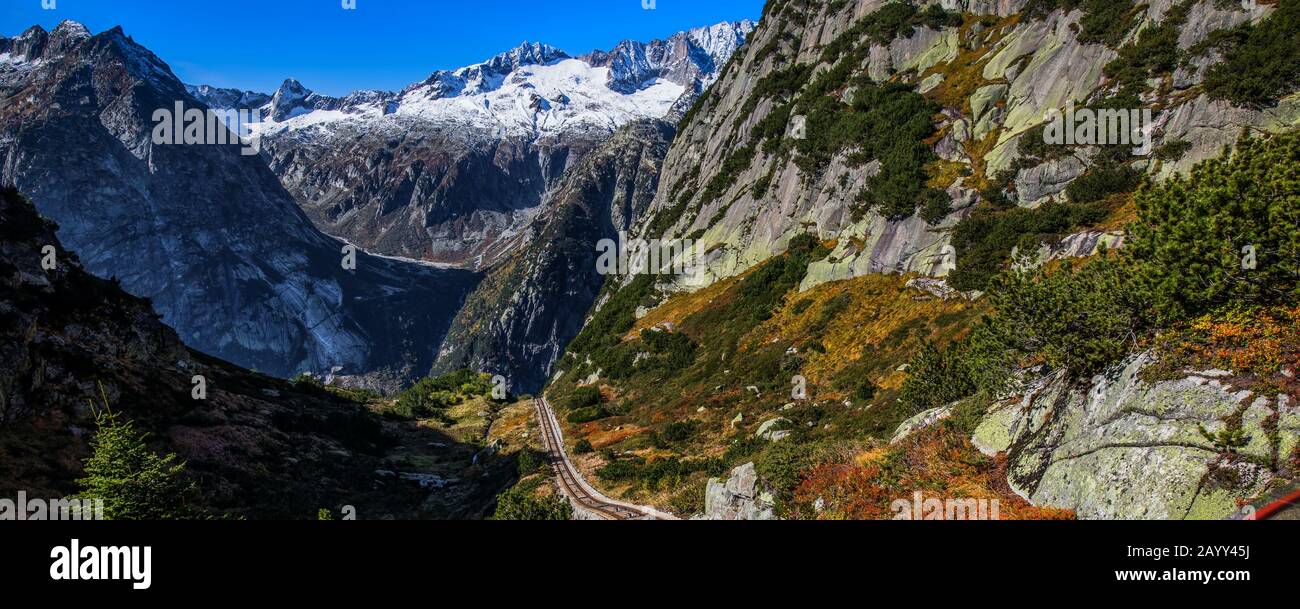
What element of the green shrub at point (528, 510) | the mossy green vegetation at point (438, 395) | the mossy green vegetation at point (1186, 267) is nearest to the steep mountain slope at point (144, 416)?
the green shrub at point (528, 510)

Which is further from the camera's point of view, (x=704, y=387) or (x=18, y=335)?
(x=704, y=387)

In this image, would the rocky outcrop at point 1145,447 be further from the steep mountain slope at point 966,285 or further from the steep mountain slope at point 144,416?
the steep mountain slope at point 144,416

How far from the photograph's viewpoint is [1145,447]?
10859 millimetres

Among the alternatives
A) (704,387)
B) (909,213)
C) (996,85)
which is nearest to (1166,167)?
(909,213)

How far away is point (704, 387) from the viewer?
147 feet

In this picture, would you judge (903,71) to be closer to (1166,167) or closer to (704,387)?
(1166,167)

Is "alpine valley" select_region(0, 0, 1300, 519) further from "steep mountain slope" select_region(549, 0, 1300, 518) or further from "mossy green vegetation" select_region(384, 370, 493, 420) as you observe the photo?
"mossy green vegetation" select_region(384, 370, 493, 420)

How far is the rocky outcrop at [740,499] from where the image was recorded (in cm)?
1669

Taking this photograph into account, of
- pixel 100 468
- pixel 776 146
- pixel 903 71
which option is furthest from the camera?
pixel 776 146

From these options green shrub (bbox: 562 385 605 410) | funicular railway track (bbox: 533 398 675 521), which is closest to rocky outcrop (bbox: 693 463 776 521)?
funicular railway track (bbox: 533 398 675 521)

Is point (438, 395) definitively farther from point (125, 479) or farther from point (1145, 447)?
point (1145, 447)

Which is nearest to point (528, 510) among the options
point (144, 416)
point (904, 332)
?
point (144, 416)

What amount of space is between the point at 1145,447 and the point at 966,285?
26943 mm
